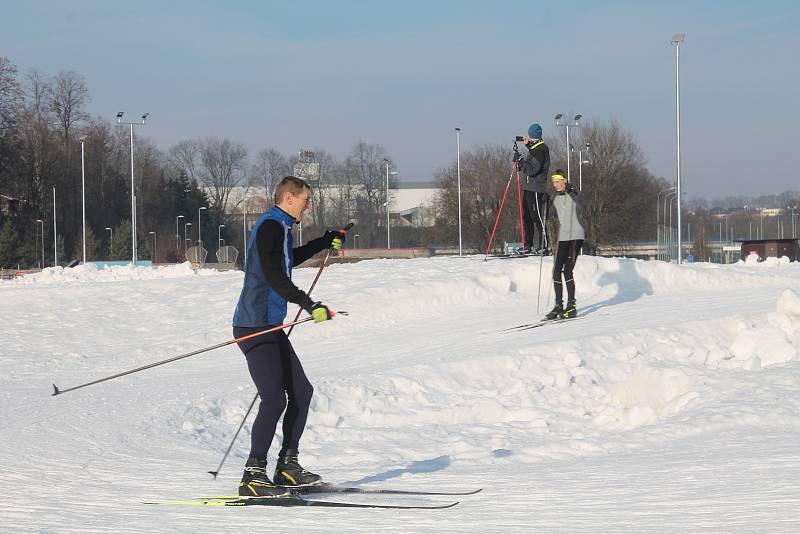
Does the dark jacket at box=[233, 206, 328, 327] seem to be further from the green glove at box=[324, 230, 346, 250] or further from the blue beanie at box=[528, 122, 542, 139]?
the blue beanie at box=[528, 122, 542, 139]

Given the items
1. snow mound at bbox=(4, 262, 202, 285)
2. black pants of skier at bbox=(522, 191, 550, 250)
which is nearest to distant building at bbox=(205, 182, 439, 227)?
snow mound at bbox=(4, 262, 202, 285)

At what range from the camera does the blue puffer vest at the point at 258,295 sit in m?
5.50

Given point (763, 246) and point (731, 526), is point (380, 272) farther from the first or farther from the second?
point (763, 246)

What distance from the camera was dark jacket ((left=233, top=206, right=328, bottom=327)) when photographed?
5.35 meters

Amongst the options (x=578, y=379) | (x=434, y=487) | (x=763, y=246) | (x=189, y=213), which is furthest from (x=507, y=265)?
(x=189, y=213)

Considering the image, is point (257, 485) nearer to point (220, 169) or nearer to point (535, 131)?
point (535, 131)

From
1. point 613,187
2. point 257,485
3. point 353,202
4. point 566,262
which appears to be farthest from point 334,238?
point 353,202

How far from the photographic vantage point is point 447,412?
9.78 metres

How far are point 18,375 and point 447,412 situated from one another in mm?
6665

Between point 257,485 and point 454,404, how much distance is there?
4710 millimetres

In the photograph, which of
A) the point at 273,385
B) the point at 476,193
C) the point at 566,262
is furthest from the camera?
the point at 476,193

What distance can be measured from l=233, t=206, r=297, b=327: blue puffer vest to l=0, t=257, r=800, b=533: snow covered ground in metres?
1.09

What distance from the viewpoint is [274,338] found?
18.1 ft

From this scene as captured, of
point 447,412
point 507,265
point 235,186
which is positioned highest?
point 235,186
